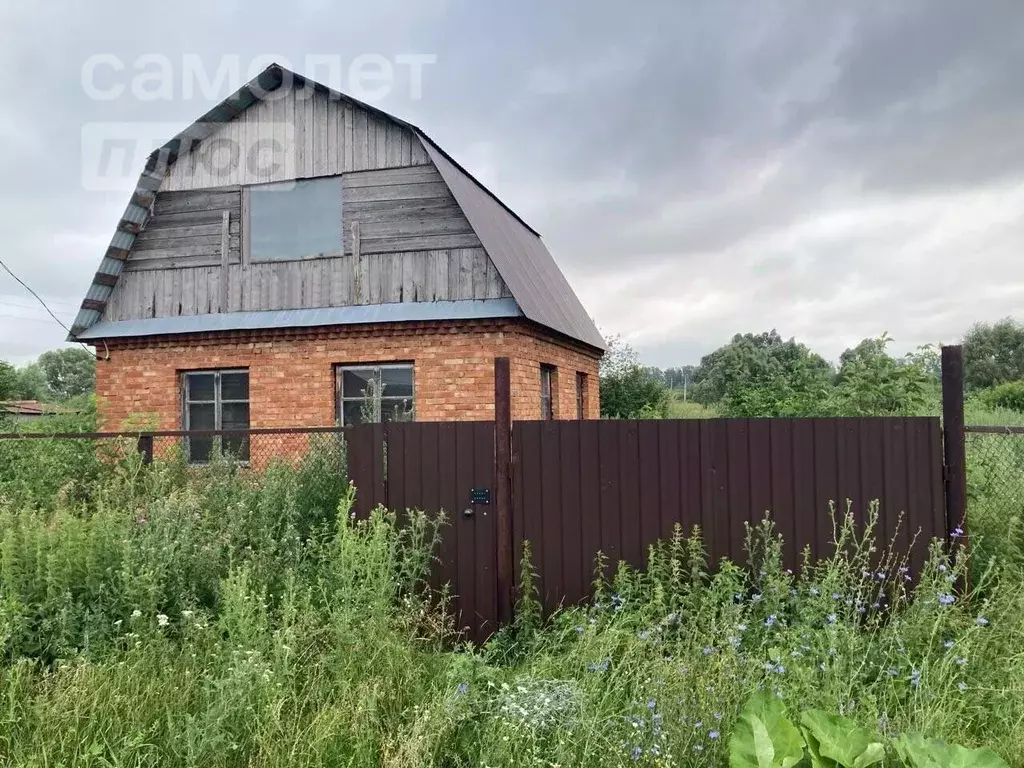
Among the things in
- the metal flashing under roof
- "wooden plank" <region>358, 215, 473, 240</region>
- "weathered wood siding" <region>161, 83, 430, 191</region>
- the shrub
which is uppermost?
"weathered wood siding" <region>161, 83, 430, 191</region>

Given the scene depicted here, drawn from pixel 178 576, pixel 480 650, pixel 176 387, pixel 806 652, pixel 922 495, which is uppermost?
pixel 176 387

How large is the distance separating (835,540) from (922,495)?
697mm

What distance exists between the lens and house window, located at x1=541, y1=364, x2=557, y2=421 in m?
12.2

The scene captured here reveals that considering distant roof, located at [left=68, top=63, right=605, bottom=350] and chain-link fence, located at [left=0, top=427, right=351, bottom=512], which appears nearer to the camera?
chain-link fence, located at [left=0, top=427, right=351, bottom=512]

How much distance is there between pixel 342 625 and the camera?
12.9ft

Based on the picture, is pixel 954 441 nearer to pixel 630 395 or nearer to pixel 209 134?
pixel 209 134

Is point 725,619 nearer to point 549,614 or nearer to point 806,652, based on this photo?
point 806,652

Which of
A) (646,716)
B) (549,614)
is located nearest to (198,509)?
(549,614)

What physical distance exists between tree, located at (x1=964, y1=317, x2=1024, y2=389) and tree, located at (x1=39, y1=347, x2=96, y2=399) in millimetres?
88080

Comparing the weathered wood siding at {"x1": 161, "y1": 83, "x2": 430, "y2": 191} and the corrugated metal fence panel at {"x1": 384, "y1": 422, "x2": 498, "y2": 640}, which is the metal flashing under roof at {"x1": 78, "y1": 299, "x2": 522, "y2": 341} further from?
the corrugated metal fence panel at {"x1": 384, "y1": 422, "x2": 498, "y2": 640}

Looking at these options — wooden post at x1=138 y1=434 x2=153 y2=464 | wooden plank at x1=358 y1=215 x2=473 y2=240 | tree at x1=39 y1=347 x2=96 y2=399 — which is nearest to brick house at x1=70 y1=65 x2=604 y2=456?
wooden plank at x1=358 y1=215 x2=473 y2=240

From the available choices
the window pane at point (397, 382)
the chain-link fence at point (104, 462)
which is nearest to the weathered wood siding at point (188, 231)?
the window pane at point (397, 382)

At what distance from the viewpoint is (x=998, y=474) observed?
553 cm

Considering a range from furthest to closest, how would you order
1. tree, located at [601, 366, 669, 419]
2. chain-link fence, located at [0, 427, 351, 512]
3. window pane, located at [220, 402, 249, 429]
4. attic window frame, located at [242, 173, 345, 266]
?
tree, located at [601, 366, 669, 419], window pane, located at [220, 402, 249, 429], attic window frame, located at [242, 173, 345, 266], chain-link fence, located at [0, 427, 351, 512]
